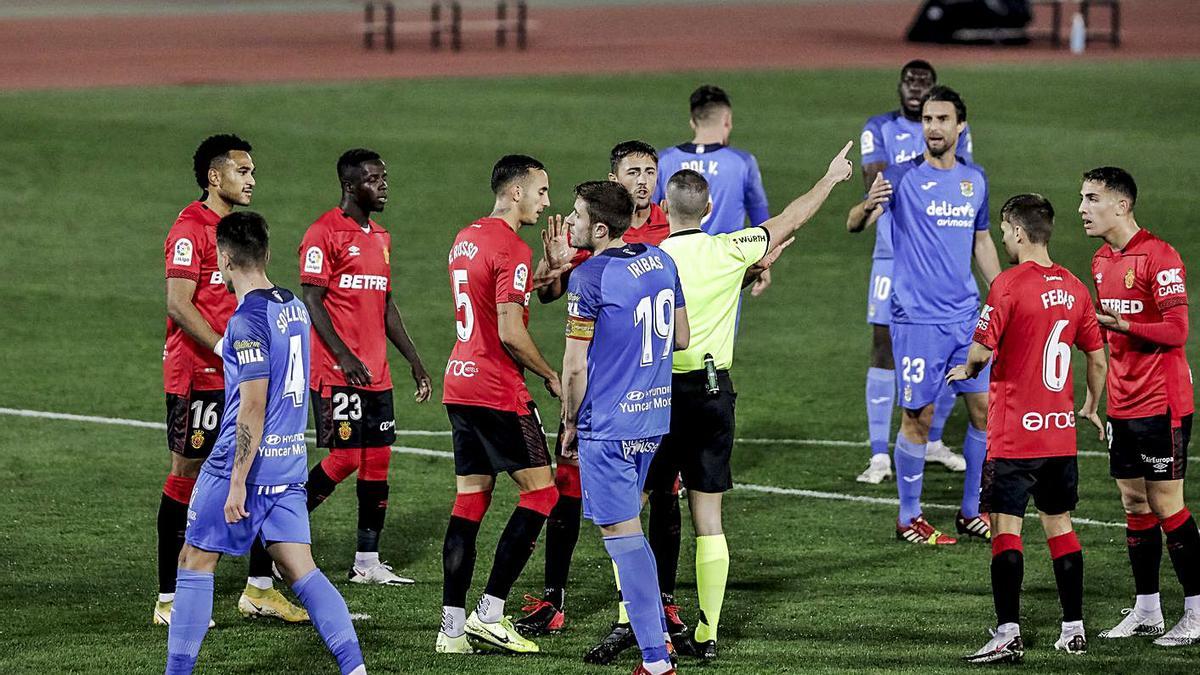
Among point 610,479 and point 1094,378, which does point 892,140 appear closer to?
point 1094,378

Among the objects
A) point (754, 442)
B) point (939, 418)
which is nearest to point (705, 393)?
point (939, 418)

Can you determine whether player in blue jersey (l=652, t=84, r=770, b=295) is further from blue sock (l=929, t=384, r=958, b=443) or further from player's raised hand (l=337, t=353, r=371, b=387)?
player's raised hand (l=337, t=353, r=371, b=387)

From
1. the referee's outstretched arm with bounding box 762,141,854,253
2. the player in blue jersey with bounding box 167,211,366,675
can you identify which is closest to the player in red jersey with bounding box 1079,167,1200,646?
the referee's outstretched arm with bounding box 762,141,854,253

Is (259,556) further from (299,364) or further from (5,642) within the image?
(299,364)

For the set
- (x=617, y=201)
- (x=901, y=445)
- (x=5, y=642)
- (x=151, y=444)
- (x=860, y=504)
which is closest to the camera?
(x=617, y=201)

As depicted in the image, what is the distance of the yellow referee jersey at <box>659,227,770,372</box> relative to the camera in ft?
26.5

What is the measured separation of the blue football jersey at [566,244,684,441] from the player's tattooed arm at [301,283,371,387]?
1765mm

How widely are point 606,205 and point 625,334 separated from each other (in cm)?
58

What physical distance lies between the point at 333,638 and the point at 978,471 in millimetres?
4860

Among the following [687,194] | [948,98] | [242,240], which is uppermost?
[948,98]

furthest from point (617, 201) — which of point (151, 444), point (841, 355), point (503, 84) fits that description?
point (503, 84)

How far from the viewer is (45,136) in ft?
78.4

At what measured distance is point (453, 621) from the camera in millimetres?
8102

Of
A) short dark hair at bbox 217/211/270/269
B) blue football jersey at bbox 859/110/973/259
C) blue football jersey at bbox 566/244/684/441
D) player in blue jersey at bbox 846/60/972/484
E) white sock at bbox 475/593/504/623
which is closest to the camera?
short dark hair at bbox 217/211/270/269
